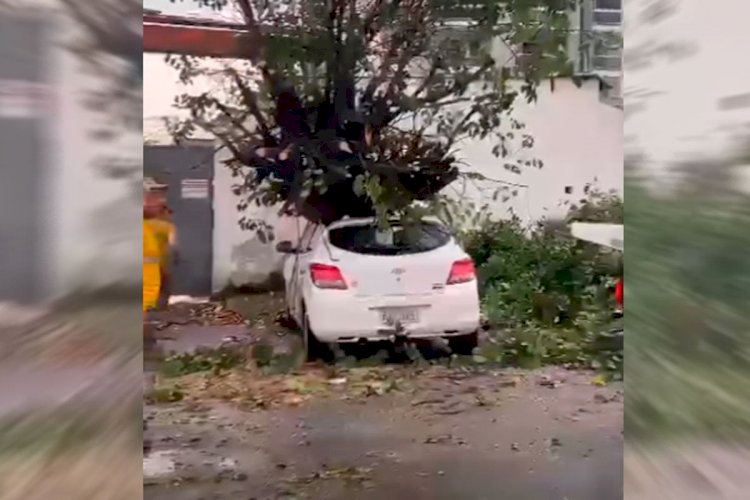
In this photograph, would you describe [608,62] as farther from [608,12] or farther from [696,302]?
[696,302]

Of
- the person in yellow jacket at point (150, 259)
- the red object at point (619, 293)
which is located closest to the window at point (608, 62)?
the red object at point (619, 293)

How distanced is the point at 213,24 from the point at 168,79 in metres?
0.14

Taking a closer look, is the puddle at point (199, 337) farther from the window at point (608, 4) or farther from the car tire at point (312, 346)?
the window at point (608, 4)

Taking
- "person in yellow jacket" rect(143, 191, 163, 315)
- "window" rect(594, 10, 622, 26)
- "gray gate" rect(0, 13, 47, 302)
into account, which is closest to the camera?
"gray gate" rect(0, 13, 47, 302)

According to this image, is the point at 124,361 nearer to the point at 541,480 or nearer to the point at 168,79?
the point at 168,79

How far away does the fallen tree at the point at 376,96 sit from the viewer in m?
1.41

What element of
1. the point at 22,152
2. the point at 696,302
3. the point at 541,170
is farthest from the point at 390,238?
the point at 22,152

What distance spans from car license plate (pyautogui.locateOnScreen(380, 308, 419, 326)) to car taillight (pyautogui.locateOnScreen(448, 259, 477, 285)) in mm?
89

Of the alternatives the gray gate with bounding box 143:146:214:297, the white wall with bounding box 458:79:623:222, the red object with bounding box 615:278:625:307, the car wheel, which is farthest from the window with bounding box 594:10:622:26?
the gray gate with bounding box 143:146:214:297

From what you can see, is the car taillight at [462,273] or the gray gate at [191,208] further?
the car taillight at [462,273]

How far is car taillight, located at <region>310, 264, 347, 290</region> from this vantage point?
1.43m

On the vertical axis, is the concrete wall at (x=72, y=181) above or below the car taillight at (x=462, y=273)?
above

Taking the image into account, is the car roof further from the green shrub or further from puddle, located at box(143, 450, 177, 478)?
puddle, located at box(143, 450, 177, 478)

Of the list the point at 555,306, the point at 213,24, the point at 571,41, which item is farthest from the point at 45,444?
the point at 571,41
